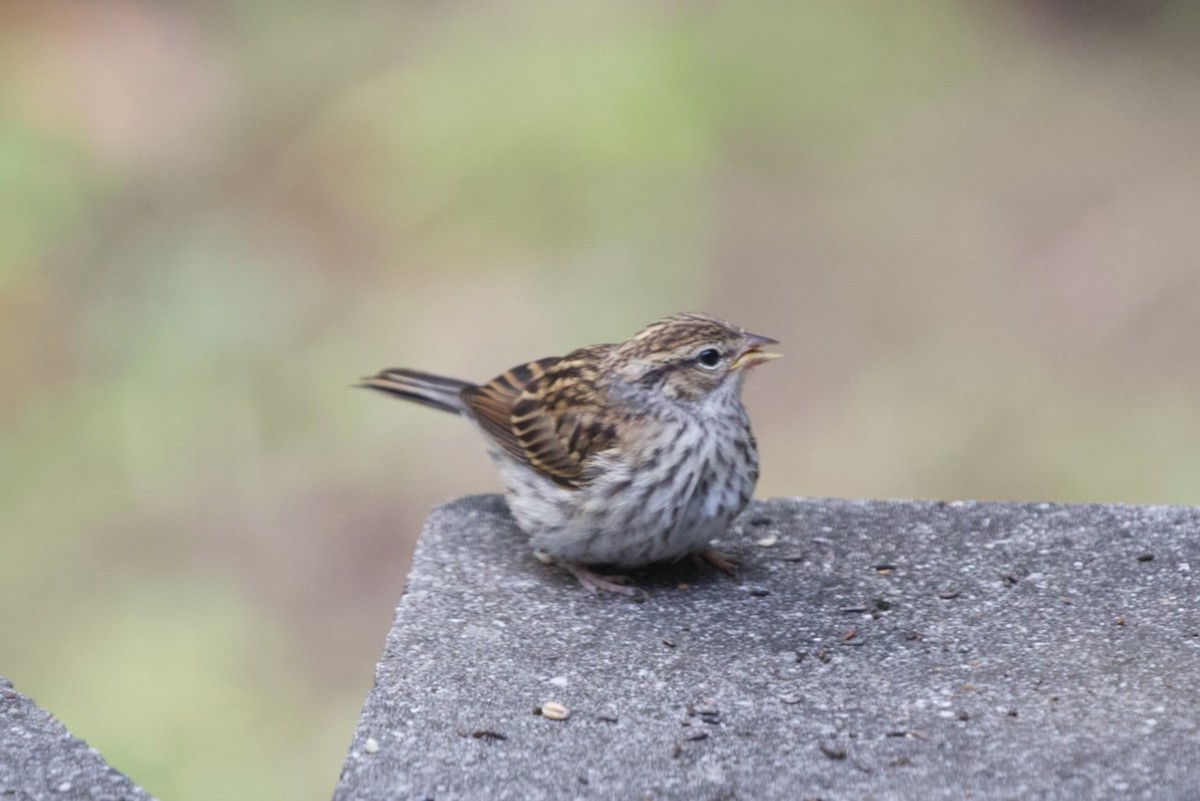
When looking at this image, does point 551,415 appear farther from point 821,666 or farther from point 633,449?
point 821,666

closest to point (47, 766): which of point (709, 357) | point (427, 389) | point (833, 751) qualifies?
point (833, 751)

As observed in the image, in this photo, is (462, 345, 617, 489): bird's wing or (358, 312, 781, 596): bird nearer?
(358, 312, 781, 596): bird

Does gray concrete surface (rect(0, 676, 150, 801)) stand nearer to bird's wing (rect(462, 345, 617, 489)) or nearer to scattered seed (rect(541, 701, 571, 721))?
scattered seed (rect(541, 701, 571, 721))

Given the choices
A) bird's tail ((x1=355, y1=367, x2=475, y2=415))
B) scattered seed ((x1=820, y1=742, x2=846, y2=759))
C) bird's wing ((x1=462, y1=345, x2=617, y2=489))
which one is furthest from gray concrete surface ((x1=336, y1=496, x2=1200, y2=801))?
bird's tail ((x1=355, y1=367, x2=475, y2=415))

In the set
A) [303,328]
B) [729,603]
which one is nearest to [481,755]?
[729,603]

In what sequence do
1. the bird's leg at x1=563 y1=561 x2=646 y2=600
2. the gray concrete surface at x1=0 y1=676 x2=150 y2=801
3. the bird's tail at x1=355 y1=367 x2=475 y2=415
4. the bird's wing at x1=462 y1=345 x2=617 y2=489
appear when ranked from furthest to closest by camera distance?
the bird's tail at x1=355 y1=367 x2=475 y2=415, the bird's wing at x1=462 y1=345 x2=617 y2=489, the bird's leg at x1=563 y1=561 x2=646 y2=600, the gray concrete surface at x1=0 y1=676 x2=150 y2=801

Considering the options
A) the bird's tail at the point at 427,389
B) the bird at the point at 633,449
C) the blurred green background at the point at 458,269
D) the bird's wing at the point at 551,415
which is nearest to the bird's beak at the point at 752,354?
the bird at the point at 633,449
